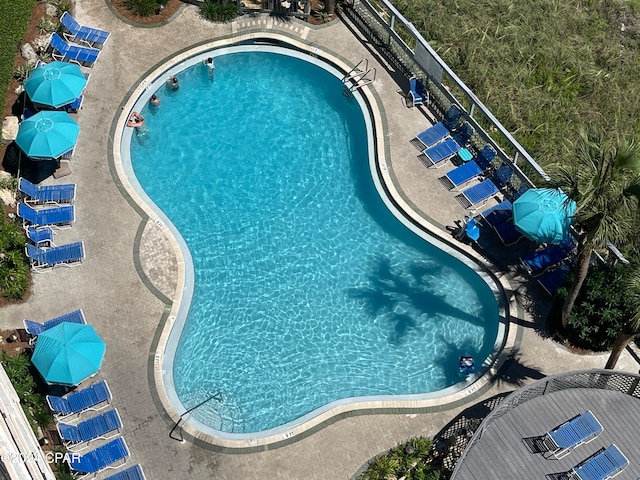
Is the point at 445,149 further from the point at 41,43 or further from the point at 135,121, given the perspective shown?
the point at 41,43

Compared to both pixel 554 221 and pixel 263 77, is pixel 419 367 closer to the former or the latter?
pixel 554 221

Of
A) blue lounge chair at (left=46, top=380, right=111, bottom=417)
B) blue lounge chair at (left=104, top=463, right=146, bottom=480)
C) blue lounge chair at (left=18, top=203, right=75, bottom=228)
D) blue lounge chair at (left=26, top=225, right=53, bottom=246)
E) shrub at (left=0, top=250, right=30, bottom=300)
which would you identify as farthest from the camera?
blue lounge chair at (left=18, top=203, right=75, bottom=228)

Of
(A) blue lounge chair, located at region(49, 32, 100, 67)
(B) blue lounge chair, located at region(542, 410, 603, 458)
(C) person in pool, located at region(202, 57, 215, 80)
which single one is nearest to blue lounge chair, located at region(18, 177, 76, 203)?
(A) blue lounge chair, located at region(49, 32, 100, 67)

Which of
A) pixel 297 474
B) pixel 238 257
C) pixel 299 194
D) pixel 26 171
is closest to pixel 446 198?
pixel 299 194

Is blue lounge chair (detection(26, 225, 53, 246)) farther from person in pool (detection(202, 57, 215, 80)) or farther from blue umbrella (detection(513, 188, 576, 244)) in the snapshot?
blue umbrella (detection(513, 188, 576, 244))

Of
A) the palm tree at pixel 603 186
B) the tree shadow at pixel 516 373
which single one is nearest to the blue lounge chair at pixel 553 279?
the tree shadow at pixel 516 373

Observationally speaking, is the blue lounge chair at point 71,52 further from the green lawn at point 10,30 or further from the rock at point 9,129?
the rock at point 9,129

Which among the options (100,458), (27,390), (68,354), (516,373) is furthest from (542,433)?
(27,390)
